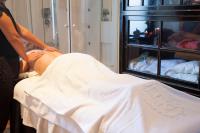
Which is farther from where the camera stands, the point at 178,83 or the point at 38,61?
the point at 178,83

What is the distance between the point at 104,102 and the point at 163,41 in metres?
1.35

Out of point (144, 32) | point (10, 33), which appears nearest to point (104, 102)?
point (10, 33)

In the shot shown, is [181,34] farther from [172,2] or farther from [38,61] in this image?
[38,61]

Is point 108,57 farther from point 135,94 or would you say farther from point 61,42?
point 135,94

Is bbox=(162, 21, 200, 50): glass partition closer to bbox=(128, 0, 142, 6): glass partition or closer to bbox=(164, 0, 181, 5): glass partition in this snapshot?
bbox=(164, 0, 181, 5): glass partition

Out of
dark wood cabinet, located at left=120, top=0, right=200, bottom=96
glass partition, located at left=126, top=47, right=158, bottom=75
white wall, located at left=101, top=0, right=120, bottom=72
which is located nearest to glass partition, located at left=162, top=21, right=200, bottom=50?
dark wood cabinet, located at left=120, top=0, right=200, bottom=96

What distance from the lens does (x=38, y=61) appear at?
1960 mm

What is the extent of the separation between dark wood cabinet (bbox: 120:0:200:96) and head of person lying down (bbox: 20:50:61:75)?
1013 millimetres

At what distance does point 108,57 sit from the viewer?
3.18 m

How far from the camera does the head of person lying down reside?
190 cm

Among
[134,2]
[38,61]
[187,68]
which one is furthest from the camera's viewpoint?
[134,2]

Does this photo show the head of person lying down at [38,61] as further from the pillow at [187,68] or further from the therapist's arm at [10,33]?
the pillow at [187,68]

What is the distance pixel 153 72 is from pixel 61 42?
1288mm

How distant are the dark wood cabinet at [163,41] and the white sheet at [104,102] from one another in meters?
0.96
